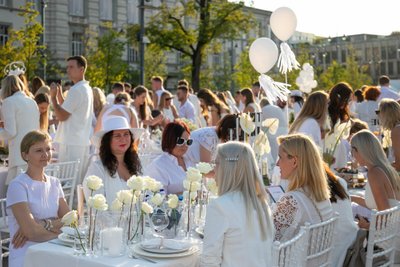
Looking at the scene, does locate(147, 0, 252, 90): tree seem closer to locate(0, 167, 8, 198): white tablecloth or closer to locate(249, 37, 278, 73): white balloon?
locate(249, 37, 278, 73): white balloon

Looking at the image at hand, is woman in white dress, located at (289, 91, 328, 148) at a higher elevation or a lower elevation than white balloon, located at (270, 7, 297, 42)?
lower

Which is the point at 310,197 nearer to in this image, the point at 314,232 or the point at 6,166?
the point at 314,232

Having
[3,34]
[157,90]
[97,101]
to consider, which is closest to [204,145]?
[97,101]

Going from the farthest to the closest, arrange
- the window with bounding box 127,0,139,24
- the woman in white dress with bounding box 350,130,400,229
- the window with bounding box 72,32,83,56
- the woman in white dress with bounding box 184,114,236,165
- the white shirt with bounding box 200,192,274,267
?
the window with bounding box 127,0,139,24 < the window with bounding box 72,32,83,56 < the woman in white dress with bounding box 184,114,236,165 < the woman in white dress with bounding box 350,130,400,229 < the white shirt with bounding box 200,192,274,267

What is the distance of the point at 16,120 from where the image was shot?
7.41m

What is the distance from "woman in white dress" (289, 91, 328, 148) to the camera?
723 centimetres

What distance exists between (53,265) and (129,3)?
5050 cm

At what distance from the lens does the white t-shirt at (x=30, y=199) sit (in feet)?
14.3

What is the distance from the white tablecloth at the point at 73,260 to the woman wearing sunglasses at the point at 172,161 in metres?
1.96

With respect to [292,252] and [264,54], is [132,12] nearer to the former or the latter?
[264,54]

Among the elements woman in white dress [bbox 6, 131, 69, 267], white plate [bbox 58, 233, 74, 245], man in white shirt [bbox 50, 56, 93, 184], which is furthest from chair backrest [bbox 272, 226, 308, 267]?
man in white shirt [bbox 50, 56, 93, 184]

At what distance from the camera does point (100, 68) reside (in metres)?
35.1

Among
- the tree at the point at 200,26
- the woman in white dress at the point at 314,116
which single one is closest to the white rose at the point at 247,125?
the woman in white dress at the point at 314,116

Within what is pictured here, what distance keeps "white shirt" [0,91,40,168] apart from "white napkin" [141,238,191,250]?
158 inches
